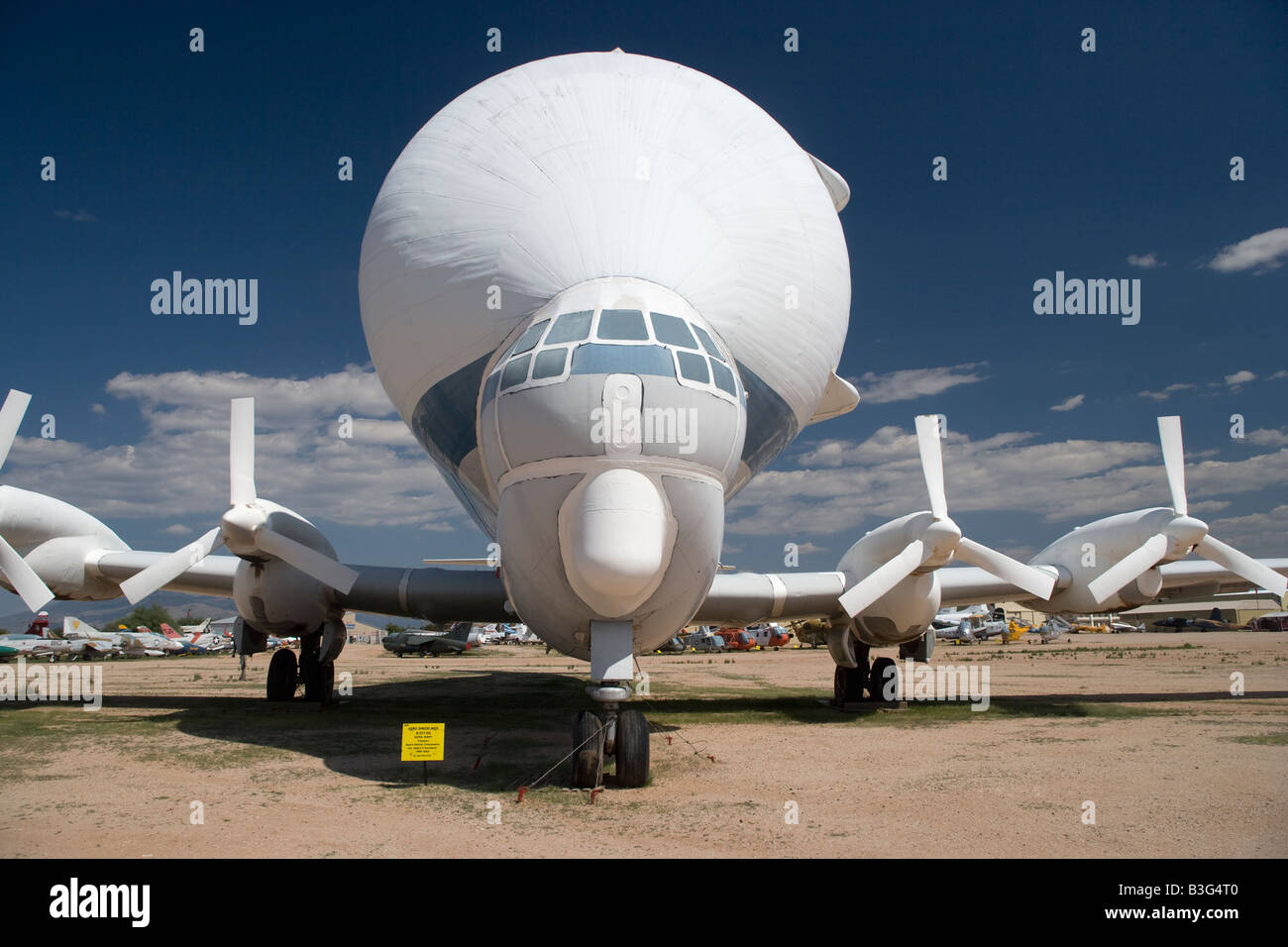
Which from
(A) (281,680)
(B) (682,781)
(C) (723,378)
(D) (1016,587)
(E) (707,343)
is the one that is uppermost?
(E) (707,343)

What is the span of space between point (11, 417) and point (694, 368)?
1138cm

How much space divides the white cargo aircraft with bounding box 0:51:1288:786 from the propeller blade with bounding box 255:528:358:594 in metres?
0.03

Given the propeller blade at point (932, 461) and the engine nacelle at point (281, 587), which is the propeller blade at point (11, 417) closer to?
the engine nacelle at point (281, 587)

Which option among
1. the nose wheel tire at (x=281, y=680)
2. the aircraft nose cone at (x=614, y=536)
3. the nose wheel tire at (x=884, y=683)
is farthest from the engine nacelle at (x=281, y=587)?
the nose wheel tire at (x=884, y=683)

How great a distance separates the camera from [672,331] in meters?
7.40

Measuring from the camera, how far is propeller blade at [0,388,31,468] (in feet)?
41.1

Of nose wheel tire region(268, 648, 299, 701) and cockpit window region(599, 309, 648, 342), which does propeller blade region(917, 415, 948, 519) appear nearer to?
cockpit window region(599, 309, 648, 342)

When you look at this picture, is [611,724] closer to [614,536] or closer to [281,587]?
[614,536]

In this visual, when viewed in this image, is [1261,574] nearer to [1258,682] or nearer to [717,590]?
[1258,682]

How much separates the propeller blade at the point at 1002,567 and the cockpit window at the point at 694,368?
666 cm

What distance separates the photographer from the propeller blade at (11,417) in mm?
12523

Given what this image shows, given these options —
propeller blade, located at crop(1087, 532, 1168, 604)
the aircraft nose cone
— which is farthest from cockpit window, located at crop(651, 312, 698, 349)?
propeller blade, located at crop(1087, 532, 1168, 604)

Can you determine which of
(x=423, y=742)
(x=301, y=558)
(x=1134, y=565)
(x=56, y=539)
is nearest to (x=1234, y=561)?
(x=1134, y=565)
